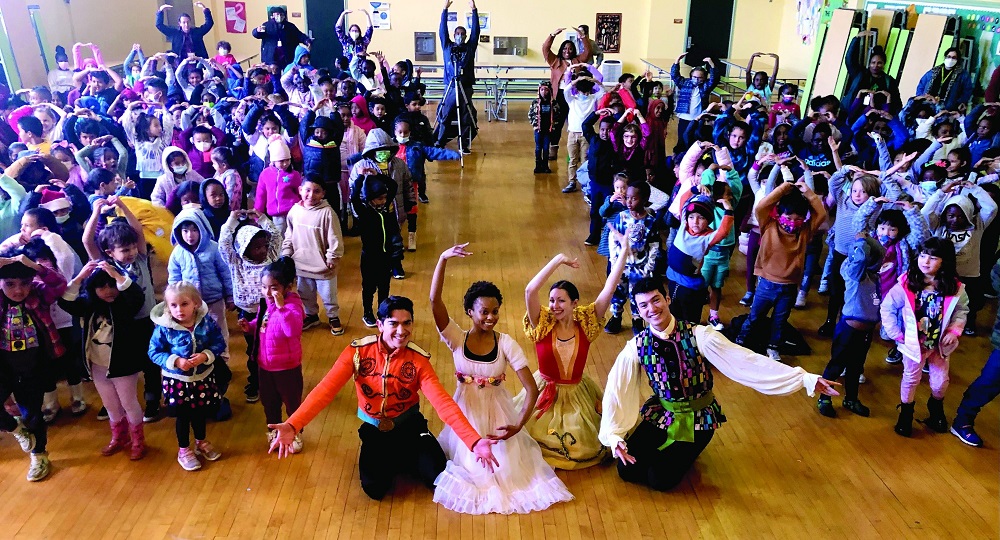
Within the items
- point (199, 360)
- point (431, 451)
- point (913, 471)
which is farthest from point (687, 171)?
point (199, 360)

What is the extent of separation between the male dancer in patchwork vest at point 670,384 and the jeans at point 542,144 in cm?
602

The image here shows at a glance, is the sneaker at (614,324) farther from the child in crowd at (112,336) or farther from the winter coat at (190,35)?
the winter coat at (190,35)

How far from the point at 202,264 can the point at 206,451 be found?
3.47ft

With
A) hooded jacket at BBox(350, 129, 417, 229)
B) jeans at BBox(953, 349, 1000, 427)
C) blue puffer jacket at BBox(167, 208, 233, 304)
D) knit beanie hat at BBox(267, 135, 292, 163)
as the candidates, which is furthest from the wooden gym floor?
hooded jacket at BBox(350, 129, 417, 229)

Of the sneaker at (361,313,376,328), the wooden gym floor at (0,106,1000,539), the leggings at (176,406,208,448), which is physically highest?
the leggings at (176,406,208,448)

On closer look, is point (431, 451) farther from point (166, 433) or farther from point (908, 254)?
point (908, 254)

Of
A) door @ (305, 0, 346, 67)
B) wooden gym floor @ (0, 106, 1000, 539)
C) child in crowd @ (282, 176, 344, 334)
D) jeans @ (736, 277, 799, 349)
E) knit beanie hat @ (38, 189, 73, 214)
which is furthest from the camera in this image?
door @ (305, 0, 346, 67)

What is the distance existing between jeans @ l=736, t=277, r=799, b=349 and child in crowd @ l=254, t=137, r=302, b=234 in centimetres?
326

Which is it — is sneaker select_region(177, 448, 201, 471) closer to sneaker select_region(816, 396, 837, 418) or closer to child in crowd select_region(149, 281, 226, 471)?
child in crowd select_region(149, 281, 226, 471)

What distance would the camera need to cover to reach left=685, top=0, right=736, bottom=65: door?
14.6 metres

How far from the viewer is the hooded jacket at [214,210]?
453 cm

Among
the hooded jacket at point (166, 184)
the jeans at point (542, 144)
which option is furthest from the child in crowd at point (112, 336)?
the jeans at point (542, 144)

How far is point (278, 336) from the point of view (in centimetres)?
362

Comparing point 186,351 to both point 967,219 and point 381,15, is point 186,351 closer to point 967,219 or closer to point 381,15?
point 967,219
